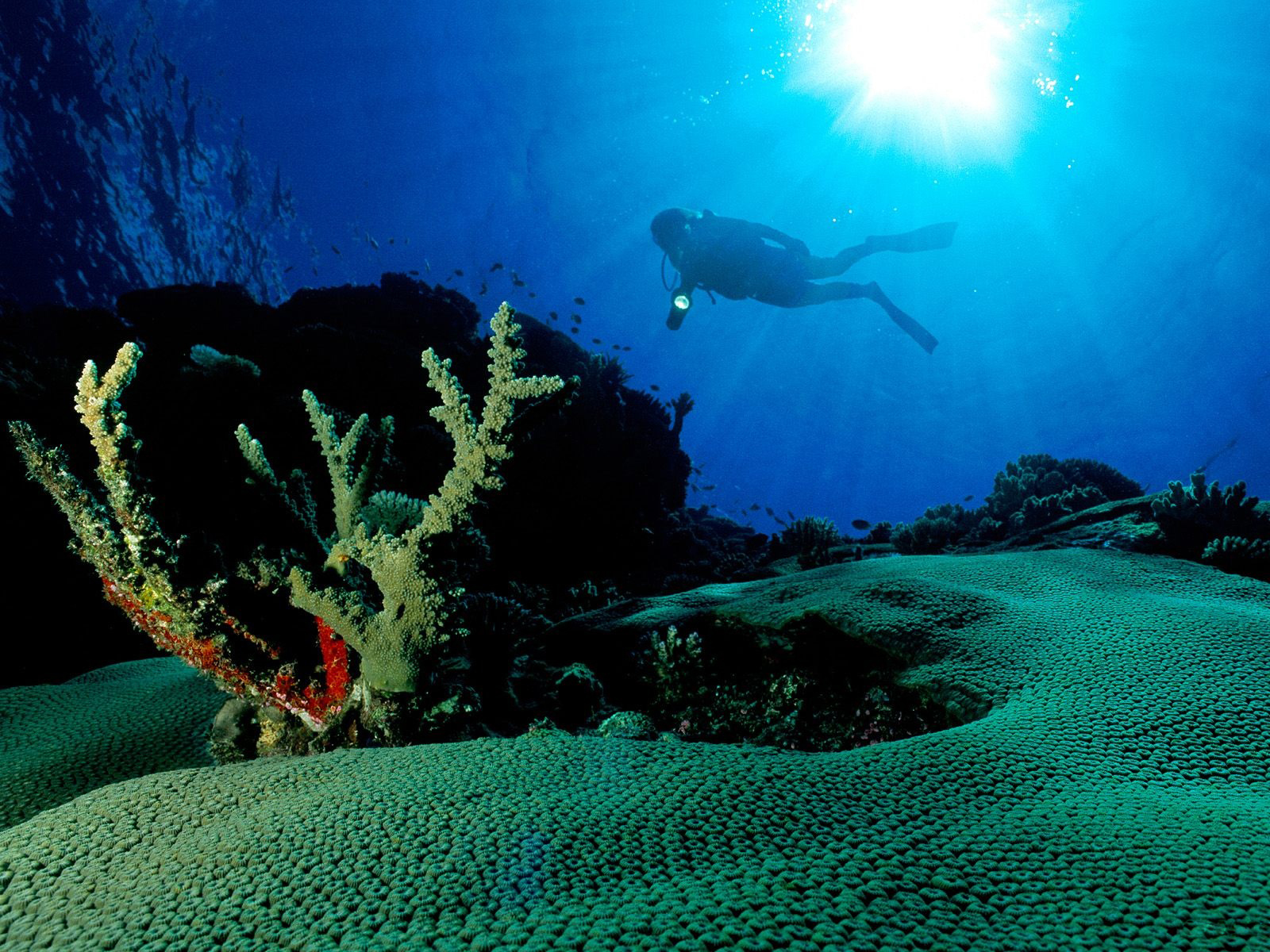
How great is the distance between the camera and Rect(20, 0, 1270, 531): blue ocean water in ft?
88.1

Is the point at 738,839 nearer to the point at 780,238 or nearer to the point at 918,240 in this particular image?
the point at 780,238

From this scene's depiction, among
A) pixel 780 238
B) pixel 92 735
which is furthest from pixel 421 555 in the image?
pixel 780 238

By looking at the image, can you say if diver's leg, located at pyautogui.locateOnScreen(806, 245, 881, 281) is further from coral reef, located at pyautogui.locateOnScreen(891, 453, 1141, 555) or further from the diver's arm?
coral reef, located at pyautogui.locateOnScreen(891, 453, 1141, 555)

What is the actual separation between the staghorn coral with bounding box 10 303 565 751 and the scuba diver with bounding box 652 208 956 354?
1436 cm

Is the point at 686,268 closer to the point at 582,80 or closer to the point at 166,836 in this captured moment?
→ the point at 166,836

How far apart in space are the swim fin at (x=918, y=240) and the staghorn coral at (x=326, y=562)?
19.0m

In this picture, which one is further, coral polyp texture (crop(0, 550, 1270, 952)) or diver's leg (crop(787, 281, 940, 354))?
diver's leg (crop(787, 281, 940, 354))

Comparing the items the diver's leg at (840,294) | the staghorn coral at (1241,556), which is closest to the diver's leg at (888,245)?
the diver's leg at (840,294)

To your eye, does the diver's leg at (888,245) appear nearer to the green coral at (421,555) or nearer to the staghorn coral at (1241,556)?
the staghorn coral at (1241,556)

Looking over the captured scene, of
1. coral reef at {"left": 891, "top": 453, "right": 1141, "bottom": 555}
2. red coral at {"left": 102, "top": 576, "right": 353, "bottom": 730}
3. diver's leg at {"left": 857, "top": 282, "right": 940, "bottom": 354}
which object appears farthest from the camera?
diver's leg at {"left": 857, "top": 282, "right": 940, "bottom": 354}

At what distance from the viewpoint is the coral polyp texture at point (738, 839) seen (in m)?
1.04

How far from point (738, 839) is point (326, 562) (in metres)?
2.30

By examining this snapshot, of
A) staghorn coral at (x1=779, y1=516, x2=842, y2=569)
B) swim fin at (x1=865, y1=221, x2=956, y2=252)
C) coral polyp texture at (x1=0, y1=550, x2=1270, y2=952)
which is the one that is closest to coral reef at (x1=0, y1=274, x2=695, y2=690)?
staghorn coral at (x1=779, y1=516, x2=842, y2=569)

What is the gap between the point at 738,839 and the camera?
4.50 feet
